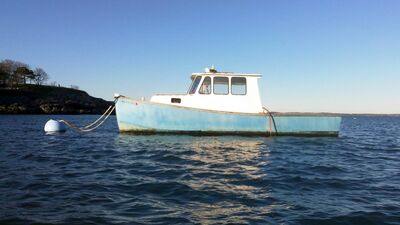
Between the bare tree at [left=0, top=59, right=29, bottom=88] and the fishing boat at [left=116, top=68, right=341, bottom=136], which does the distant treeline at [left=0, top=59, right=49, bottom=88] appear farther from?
the fishing boat at [left=116, top=68, right=341, bottom=136]

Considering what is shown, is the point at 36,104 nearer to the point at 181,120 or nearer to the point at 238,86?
the point at 181,120

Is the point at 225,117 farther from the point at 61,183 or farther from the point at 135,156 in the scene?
the point at 61,183

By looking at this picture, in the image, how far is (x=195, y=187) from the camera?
7.15 metres

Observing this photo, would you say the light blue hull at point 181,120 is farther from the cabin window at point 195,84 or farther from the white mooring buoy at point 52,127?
the white mooring buoy at point 52,127

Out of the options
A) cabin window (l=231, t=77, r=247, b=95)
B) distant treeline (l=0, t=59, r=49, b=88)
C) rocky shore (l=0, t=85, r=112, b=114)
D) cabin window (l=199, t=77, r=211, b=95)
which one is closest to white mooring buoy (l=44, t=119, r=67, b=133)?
cabin window (l=199, t=77, r=211, b=95)

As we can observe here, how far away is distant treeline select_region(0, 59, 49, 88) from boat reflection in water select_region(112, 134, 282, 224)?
92204 mm

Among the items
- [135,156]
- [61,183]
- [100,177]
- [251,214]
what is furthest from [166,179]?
[135,156]

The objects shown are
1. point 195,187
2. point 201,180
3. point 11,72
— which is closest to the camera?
point 195,187

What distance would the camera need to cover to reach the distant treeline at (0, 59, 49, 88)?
9438 cm

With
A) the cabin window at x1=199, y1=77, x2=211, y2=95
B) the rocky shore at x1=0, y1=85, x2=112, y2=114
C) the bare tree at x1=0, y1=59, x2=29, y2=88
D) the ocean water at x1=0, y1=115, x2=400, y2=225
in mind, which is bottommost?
the ocean water at x1=0, y1=115, x2=400, y2=225

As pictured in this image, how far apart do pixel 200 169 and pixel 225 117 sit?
877cm

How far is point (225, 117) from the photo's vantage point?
701 inches

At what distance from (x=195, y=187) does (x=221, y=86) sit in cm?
1169

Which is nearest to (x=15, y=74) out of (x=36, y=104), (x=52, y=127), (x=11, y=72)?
(x=11, y=72)
